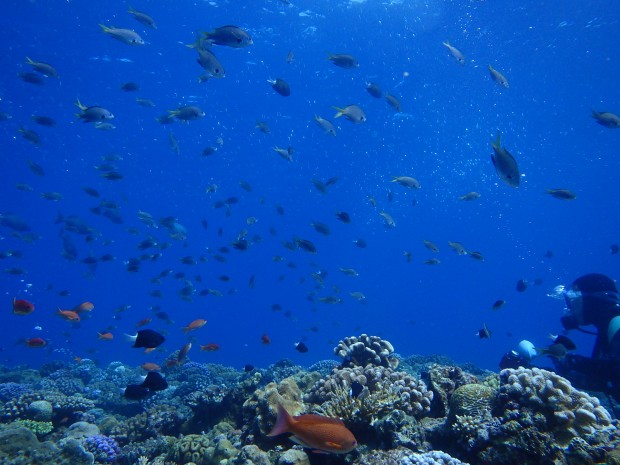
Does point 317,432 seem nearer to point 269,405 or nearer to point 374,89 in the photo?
point 269,405

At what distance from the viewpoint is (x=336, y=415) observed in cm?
489

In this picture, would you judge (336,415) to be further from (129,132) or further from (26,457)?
(129,132)

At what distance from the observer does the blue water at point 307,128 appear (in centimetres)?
2908

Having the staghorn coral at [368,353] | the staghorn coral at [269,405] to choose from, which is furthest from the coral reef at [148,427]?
the staghorn coral at [368,353]

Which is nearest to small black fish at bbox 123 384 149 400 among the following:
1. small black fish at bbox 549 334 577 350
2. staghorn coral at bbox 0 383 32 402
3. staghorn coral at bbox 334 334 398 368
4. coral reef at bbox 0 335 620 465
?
coral reef at bbox 0 335 620 465

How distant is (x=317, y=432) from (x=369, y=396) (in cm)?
193

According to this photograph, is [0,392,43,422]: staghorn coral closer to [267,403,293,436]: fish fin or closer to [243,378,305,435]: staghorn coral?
[243,378,305,435]: staghorn coral

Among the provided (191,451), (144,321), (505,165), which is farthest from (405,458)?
(144,321)

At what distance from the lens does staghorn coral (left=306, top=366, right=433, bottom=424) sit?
15.9 feet

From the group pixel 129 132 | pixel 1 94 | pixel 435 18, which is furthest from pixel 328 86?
pixel 1 94

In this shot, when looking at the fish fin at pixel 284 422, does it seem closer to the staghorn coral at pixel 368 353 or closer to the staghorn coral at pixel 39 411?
the staghorn coral at pixel 368 353

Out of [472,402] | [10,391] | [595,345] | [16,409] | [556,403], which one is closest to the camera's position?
[556,403]

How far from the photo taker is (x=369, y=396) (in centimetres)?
505

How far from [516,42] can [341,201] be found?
44.7 metres
